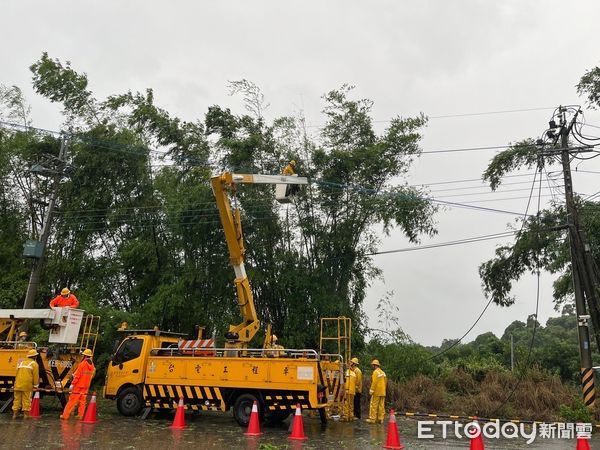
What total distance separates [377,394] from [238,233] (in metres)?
5.55

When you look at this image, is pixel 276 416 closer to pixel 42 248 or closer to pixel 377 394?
pixel 377 394

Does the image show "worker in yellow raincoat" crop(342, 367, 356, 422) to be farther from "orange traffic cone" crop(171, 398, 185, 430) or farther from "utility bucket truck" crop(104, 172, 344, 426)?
"orange traffic cone" crop(171, 398, 185, 430)

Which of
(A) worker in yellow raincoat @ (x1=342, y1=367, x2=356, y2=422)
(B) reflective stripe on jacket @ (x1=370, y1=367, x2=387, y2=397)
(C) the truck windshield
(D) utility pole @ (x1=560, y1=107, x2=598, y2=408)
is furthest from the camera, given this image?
(D) utility pole @ (x1=560, y1=107, x2=598, y2=408)

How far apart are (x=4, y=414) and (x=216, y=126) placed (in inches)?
509

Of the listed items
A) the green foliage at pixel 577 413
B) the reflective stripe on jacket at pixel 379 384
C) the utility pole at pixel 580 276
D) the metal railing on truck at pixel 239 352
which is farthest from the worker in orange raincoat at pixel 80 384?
the utility pole at pixel 580 276

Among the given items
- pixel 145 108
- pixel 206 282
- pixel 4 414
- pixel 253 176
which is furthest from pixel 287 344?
pixel 145 108

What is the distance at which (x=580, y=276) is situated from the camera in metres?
15.3

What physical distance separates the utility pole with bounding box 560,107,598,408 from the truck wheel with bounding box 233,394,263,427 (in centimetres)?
942

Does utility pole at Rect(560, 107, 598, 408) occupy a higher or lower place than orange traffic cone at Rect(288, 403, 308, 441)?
higher

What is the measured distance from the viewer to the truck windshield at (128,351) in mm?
13789

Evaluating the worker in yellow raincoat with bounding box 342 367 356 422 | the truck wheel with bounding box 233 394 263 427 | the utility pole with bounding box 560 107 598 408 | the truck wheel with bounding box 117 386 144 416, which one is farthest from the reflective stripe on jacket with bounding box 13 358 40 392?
the utility pole with bounding box 560 107 598 408

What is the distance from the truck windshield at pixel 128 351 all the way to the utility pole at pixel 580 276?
1228 centimetres

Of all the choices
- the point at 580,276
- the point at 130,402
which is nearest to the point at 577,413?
the point at 580,276

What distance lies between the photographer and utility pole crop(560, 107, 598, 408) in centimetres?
1464
